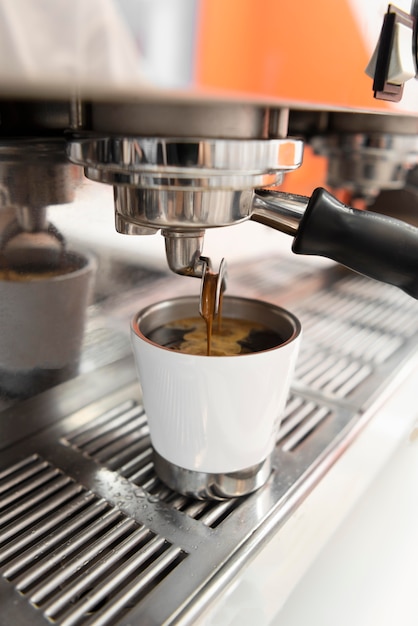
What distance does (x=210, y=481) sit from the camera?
40 centimetres

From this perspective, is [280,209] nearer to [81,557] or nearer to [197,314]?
[197,314]

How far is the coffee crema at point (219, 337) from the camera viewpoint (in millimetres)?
415

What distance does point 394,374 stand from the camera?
60 centimetres

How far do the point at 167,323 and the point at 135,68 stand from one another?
0.28 metres

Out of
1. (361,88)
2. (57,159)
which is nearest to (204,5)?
(361,88)

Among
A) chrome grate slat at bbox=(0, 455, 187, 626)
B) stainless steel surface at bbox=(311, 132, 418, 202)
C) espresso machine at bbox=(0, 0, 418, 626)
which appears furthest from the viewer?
stainless steel surface at bbox=(311, 132, 418, 202)

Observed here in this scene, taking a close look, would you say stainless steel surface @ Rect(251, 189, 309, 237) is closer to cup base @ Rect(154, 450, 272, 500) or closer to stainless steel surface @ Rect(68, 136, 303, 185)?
stainless steel surface @ Rect(68, 136, 303, 185)

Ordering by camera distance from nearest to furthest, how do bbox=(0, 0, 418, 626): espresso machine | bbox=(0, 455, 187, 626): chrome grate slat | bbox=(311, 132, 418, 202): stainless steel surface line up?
bbox=(0, 0, 418, 626): espresso machine
bbox=(0, 455, 187, 626): chrome grate slat
bbox=(311, 132, 418, 202): stainless steel surface

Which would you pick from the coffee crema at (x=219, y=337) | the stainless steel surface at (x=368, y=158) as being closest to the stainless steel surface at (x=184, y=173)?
the coffee crema at (x=219, y=337)

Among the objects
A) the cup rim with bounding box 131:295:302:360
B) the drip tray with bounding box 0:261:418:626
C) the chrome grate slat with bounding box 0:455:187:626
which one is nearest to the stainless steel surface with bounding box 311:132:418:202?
the drip tray with bounding box 0:261:418:626

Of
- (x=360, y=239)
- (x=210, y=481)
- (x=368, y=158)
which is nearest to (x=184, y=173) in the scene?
(x=360, y=239)

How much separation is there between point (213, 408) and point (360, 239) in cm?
14

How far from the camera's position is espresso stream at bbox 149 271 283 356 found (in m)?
0.41

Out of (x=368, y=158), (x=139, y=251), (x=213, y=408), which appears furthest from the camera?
(x=368, y=158)
